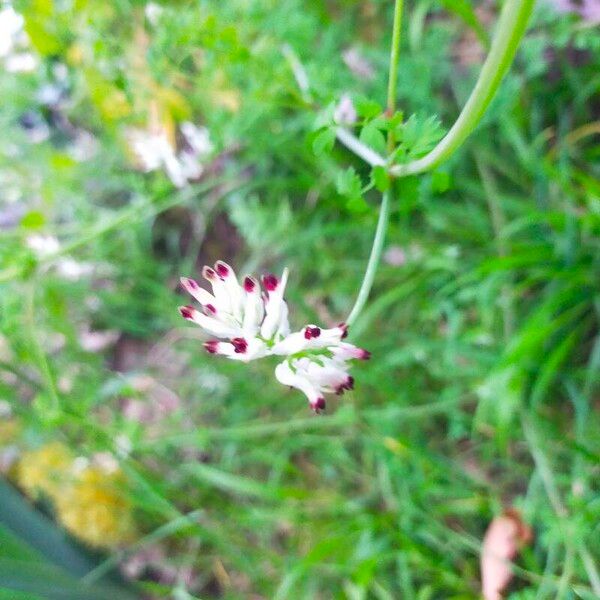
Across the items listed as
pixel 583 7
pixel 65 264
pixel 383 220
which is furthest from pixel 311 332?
pixel 65 264

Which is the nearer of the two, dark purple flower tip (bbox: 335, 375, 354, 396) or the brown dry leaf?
dark purple flower tip (bbox: 335, 375, 354, 396)

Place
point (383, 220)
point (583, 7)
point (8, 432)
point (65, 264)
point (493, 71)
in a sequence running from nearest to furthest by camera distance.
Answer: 1. point (493, 71)
2. point (383, 220)
3. point (583, 7)
4. point (65, 264)
5. point (8, 432)

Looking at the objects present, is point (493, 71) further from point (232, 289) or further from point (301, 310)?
point (301, 310)

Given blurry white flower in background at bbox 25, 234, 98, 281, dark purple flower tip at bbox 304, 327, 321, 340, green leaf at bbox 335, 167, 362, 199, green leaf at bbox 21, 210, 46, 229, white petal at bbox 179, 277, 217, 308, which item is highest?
blurry white flower in background at bbox 25, 234, 98, 281

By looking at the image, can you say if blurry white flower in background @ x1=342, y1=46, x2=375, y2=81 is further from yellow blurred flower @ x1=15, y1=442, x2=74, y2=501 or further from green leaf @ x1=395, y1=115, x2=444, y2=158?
yellow blurred flower @ x1=15, y1=442, x2=74, y2=501

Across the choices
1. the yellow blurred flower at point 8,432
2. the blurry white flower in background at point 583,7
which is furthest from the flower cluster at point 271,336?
the yellow blurred flower at point 8,432

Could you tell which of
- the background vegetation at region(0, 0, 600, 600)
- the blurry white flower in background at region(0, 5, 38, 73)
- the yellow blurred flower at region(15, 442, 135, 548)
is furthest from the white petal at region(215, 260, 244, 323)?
the yellow blurred flower at region(15, 442, 135, 548)

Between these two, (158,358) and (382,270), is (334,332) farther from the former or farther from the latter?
(158,358)
